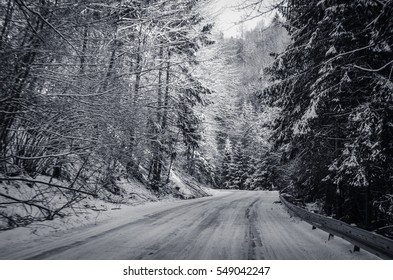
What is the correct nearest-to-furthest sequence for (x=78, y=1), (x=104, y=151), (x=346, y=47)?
(x=78, y=1), (x=346, y=47), (x=104, y=151)

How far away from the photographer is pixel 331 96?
820 cm

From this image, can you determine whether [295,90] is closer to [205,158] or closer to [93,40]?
[93,40]

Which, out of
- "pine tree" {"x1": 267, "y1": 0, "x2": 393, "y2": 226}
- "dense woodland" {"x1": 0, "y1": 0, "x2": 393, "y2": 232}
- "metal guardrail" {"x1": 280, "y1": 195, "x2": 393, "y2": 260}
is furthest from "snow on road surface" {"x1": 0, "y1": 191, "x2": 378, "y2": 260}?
"pine tree" {"x1": 267, "y1": 0, "x2": 393, "y2": 226}

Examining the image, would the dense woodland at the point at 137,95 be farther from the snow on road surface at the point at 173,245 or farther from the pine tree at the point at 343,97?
the snow on road surface at the point at 173,245

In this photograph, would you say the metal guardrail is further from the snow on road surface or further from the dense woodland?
the dense woodland

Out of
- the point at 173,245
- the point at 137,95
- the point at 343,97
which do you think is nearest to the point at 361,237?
the point at 173,245

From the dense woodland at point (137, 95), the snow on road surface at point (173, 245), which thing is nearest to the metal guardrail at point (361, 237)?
the snow on road surface at point (173, 245)

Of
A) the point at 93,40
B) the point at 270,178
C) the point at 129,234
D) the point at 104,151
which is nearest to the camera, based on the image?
the point at 129,234

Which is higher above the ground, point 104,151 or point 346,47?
point 346,47

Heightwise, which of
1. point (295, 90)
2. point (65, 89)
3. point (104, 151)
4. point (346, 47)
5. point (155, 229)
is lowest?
point (155, 229)

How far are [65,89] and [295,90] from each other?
7.66m

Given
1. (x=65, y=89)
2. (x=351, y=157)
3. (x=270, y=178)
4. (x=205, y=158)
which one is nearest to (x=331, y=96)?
(x=351, y=157)

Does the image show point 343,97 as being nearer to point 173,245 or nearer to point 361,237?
point 361,237

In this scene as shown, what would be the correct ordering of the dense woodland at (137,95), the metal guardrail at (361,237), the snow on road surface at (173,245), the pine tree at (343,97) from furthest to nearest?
the pine tree at (343,97), the dense woodland at (137,95), the snow on road surface at (173,245), the metal guardrail at (361,237)
